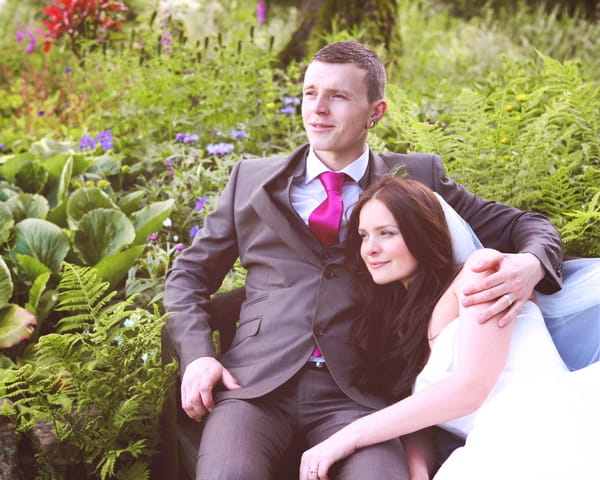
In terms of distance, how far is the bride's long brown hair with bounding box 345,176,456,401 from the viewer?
2.21 m

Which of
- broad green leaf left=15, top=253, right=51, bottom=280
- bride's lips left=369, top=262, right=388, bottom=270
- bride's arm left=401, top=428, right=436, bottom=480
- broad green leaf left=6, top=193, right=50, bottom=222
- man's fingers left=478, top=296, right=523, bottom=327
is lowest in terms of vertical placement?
broad green leaf left=15, top=253, right=51, bottom=280

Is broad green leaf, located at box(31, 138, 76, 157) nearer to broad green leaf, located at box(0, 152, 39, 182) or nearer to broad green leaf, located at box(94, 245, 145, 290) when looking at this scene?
broad green leaf, located at box(0, 152, 39, 182)

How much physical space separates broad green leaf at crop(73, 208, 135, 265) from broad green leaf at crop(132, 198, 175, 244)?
20cm

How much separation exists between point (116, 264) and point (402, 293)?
146 centimetres

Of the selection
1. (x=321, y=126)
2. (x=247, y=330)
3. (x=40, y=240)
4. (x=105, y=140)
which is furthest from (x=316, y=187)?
(x=105, y=140)

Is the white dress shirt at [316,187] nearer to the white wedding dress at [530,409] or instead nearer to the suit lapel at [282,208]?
the suit lapel at [282,208]

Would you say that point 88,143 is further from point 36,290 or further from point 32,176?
point 36,290

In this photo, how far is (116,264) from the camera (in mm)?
3176

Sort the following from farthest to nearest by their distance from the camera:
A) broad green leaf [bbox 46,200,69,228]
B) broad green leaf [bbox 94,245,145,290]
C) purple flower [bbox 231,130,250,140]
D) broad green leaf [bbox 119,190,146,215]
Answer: purple flower [bbox 231,130,250,140], broad green leaf [bbox 119,190,146,215], broad green leaf [bbox 46,200,69,228], broad green leaf [bbox 94,245,145,290]

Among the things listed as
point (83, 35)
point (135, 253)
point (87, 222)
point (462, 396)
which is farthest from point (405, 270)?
point (83, 35)

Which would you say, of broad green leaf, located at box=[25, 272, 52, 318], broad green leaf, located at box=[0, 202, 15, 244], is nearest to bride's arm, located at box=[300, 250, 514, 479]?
broad green leaf, located at box=[25, 272, 52, 318]

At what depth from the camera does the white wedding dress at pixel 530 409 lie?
1722 millimetres

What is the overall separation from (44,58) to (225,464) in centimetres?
682

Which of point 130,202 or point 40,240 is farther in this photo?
point 130,202
